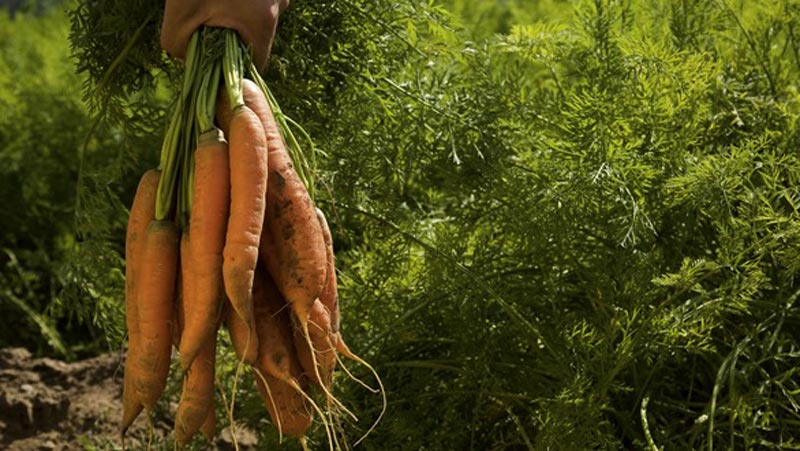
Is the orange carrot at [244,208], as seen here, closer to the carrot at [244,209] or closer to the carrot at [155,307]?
the carrot at [244,209]

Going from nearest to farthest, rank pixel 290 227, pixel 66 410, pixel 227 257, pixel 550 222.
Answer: pixel 227 257 → pixel 290 227 → pixel 550 222 → pixel 66 410

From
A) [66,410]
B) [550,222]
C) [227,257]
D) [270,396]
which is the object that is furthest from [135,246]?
[66,410]

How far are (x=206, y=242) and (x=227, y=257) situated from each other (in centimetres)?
6

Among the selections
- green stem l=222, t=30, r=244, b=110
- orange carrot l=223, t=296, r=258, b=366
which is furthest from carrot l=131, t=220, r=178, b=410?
green stem l=222, t=30, r=244, b=110

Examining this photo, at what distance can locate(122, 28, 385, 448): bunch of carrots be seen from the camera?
7.05ft

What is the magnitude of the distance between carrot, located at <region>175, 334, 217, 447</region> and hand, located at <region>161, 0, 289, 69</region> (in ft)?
1.85

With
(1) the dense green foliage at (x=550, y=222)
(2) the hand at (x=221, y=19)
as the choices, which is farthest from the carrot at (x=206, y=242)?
(1) the dense green foliage at (x=550, y=222)

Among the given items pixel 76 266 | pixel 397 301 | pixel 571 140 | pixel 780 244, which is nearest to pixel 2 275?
pixel 76 266

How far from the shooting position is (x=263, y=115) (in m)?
2.22

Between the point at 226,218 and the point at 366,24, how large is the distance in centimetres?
77

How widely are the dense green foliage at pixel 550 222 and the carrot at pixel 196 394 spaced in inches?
20.8

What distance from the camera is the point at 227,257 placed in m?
2.11

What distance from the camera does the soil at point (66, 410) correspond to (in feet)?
10.7

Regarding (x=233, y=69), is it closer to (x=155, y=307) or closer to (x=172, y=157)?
(x=172, y=157)
